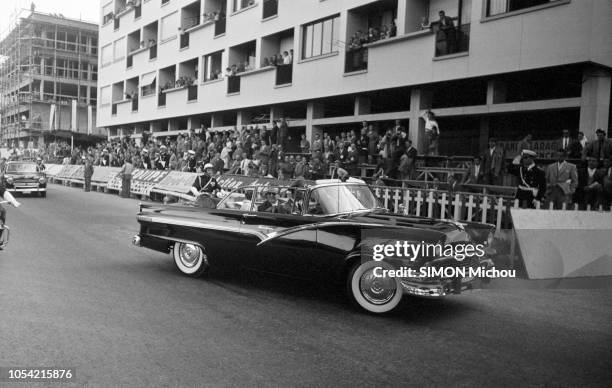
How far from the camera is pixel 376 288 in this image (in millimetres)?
5891

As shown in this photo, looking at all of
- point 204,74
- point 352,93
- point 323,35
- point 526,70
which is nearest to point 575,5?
point 526,70

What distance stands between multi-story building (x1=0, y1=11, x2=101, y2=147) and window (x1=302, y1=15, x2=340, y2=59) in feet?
Answer: 145

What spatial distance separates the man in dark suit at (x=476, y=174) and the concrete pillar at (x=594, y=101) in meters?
2.81

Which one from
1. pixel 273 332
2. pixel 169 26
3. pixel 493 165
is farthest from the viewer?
pixel 169 26

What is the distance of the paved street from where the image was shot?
13.7 feet

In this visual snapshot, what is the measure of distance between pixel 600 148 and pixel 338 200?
326 inches

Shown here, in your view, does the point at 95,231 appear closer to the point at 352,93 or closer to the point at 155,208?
the point at 155,208

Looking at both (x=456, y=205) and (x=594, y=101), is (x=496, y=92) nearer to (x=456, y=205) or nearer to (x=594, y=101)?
(x=594, y=101)

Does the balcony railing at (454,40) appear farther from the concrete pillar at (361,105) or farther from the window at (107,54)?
the window at (107,54)

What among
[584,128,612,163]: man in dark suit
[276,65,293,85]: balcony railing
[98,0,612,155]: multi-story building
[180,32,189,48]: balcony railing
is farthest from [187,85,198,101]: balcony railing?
[584,128,612,163]: man in dark suit

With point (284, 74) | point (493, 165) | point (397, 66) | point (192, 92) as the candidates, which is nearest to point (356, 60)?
point (397, 66)

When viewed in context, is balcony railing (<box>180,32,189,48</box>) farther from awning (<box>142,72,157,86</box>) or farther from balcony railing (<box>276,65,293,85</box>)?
balcony railing (<box>276,65,293,85</box>)

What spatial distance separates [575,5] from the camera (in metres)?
13.8

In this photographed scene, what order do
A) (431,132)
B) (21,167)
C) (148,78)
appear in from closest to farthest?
(431,132)
(21,167)
(148,78)
